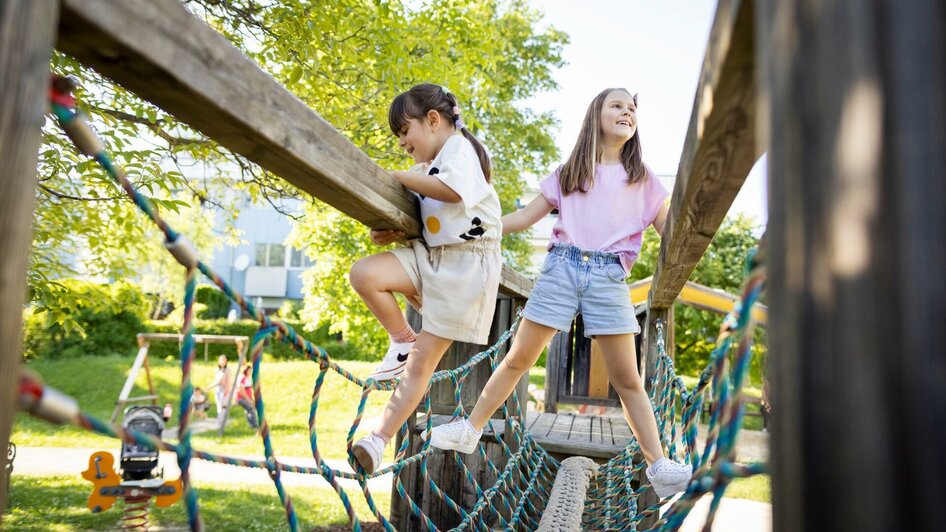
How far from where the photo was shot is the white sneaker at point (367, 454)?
6.21ft

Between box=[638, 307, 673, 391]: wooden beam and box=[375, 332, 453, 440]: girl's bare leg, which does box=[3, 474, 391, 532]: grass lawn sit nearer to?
box=[638, 307, 673, 391]: wooden beam

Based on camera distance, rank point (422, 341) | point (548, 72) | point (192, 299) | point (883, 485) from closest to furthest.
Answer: point (883, 485), point (192, 299), point (422, 341), point (548, 72)

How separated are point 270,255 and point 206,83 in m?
32.6

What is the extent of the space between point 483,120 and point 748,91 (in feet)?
40.1

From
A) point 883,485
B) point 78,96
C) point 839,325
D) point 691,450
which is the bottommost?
point 691,450

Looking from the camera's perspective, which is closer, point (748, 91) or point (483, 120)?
point (748, 91)

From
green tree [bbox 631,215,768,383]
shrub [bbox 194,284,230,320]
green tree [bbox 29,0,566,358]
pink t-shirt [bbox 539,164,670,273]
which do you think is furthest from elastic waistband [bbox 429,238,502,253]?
shrub [bbox 194,284,230,320]

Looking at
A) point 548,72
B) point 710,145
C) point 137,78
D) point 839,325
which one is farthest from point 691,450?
point 548,72

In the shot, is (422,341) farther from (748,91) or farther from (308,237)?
(308,237)

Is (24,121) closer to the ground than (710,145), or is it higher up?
closer to the ground

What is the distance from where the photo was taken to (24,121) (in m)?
0.64

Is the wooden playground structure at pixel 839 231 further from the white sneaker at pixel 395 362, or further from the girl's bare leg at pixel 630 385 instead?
the girl's bare leg at pixel 630 385

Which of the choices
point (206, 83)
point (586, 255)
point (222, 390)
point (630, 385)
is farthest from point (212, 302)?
point (206, 83)

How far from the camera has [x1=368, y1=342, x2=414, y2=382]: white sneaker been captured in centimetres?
217
